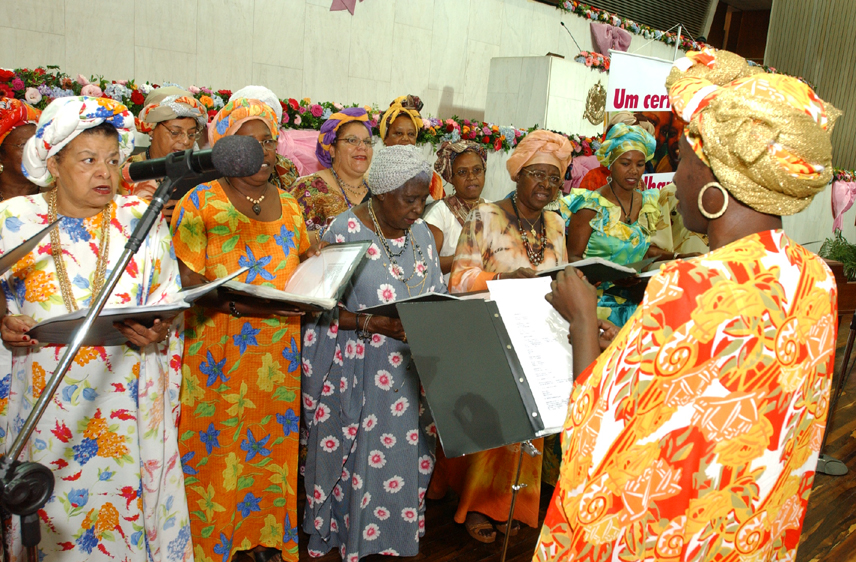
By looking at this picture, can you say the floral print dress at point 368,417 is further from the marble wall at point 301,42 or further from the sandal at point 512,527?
the marble wall at point 301,42

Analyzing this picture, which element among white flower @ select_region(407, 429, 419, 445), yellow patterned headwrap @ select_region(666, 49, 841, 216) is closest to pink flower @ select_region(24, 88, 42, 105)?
white flower @ select_region(407, 429, 419, 445)

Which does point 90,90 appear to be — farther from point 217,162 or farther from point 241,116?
point 217,162

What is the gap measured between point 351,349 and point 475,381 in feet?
3.59

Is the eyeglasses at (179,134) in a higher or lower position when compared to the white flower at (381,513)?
higher

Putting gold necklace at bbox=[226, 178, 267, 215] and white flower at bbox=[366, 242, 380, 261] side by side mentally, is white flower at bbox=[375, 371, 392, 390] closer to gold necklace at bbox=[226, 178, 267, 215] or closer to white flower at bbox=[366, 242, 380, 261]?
white flower at bbox=[366, 242, 380, 261]

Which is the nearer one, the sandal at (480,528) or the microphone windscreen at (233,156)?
the microphone windscreen at (233,156)

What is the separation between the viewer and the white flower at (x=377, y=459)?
103 inches

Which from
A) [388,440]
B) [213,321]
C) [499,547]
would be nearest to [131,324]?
[213,321]

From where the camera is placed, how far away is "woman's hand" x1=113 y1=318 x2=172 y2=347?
176 centimetres

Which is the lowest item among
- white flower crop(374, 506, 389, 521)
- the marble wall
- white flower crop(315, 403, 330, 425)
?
white flower crop(374, 506, 389, 521)

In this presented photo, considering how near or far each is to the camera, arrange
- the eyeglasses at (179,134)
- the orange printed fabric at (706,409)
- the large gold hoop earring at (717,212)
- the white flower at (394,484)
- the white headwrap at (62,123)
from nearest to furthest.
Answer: the orange printed fabric at (706,409) → the large gold hoop earring at (717,212) → the white headwrap at (62,123) → the white flower at (394,484) → the eyeglasses at (179,134)

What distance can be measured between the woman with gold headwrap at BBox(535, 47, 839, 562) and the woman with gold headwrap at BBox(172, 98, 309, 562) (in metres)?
1.47

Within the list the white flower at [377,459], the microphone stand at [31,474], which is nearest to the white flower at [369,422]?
the white flower at [377,459]

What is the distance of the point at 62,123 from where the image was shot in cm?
178
